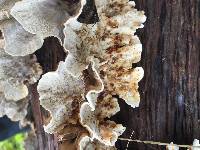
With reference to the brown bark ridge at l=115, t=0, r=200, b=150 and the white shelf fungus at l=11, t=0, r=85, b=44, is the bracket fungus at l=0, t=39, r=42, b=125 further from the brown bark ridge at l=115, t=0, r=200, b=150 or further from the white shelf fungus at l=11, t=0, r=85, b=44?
the brown bark ridge at l=115, t=0, r=200, b=150

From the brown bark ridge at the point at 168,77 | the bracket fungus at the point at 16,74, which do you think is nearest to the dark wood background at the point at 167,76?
the brown bark ridge at the point at 168,77

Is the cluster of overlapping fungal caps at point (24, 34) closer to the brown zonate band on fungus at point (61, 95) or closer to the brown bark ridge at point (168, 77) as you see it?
the brown zonate band on fungus at point (61, 95)

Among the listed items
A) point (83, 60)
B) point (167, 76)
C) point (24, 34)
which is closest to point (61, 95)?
point (83, 60)

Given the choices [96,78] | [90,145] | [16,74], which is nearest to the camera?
[96,78]

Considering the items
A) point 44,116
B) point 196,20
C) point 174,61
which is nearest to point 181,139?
point 174,61

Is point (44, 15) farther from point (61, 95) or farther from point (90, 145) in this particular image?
point (90, 145)

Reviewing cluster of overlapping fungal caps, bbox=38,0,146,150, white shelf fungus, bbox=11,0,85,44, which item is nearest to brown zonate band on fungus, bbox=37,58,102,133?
cluster of overlapping fungal caps, bbox=38,0,146,150
